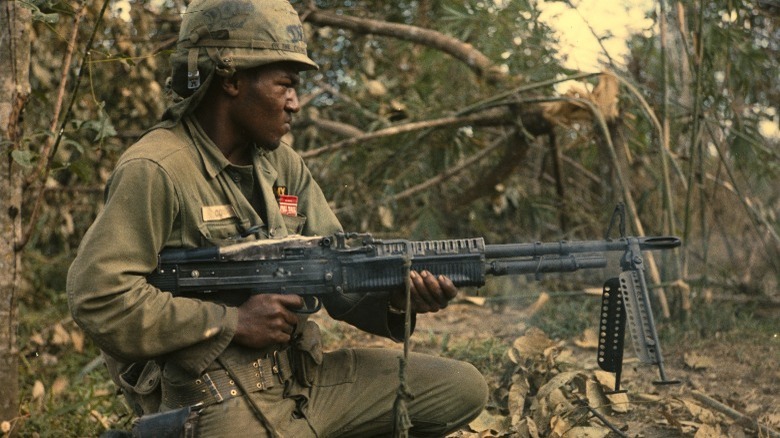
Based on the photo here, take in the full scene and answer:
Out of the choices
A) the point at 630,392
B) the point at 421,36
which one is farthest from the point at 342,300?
the point at 421,36

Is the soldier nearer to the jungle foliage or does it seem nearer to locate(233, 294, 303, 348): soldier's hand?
locate(233, 294, 303, 348): soldier's hand

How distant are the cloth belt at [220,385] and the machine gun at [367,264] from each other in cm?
24

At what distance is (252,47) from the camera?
2992 millimetres

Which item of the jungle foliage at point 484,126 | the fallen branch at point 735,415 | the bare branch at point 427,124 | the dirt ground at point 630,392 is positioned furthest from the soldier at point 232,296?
the bare branch at point 427,124

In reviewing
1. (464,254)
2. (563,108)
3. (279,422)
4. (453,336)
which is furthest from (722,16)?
(279,422)

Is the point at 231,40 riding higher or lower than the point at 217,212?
higher

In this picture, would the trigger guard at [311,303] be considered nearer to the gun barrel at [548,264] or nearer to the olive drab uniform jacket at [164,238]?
the olive drab uniform jacket at [164,238]

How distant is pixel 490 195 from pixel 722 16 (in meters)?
2.24

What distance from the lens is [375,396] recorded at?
320cm

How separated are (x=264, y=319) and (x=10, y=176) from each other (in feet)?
5.06

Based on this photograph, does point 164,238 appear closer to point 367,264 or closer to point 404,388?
point 367,264

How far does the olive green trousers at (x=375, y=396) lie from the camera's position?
308 cm

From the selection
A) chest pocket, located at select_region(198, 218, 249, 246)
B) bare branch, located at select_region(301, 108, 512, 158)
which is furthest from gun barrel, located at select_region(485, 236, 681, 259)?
bare branch, located at select_region(301, 108, 512, 158)

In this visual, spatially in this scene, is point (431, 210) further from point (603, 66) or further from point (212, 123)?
point (212, 123)
